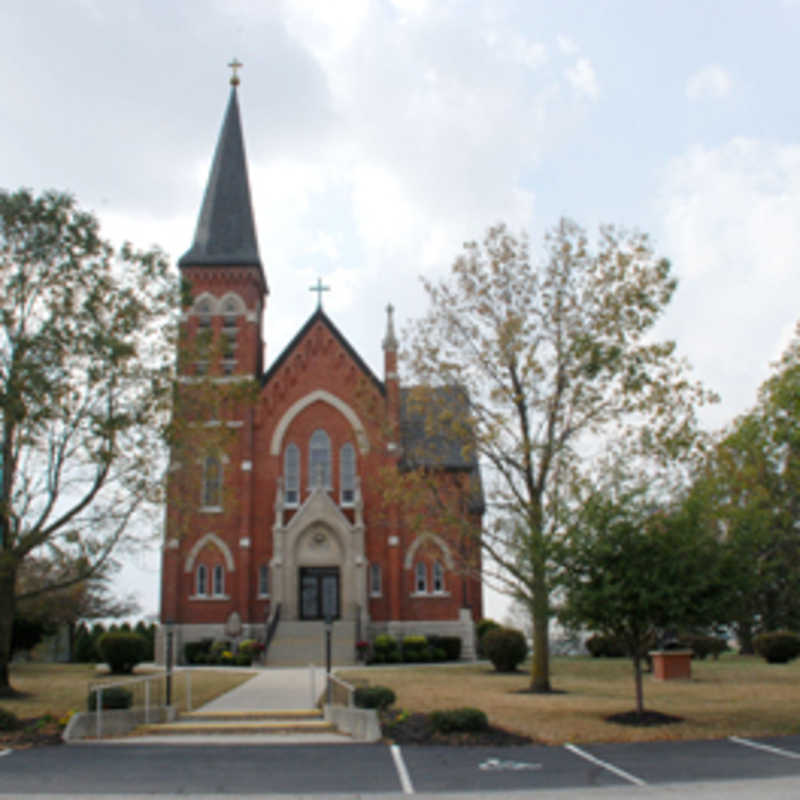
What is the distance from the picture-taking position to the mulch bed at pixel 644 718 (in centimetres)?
1470

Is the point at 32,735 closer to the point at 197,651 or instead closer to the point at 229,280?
the point at 197,651

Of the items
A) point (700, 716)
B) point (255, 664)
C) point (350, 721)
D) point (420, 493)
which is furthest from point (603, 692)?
point (255, 664)

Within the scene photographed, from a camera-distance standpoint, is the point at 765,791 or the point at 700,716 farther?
the point at 700,716

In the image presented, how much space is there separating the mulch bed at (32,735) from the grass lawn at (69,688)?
0.73 meters

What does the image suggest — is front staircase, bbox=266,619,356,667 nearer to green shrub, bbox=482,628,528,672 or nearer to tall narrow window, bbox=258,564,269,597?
tall narrow window, bbox=258,564,269,597

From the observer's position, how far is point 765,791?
31.3 feet

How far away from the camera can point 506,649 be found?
26.6 m

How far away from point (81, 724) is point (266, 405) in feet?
80.2

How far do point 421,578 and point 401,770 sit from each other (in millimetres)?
26196

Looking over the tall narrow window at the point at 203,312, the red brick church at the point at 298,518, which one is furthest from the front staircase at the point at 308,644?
the tall narrow window at the point at 203,312

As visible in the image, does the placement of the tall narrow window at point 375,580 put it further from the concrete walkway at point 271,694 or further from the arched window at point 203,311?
the arched window at point 203,311

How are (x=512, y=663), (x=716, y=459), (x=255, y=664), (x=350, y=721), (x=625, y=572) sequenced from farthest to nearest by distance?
(x=255, y=664) → (x=716, y=459) → (x=512, y=663) → (x=625, y=572) → (x=350, y=721)

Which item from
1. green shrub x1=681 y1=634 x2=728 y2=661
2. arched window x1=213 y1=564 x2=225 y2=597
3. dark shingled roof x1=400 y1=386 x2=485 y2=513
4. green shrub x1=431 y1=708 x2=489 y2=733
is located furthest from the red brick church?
green shrub x1=431 y1=708 x2=489 y2=733

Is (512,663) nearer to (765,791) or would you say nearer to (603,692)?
(603,692)
